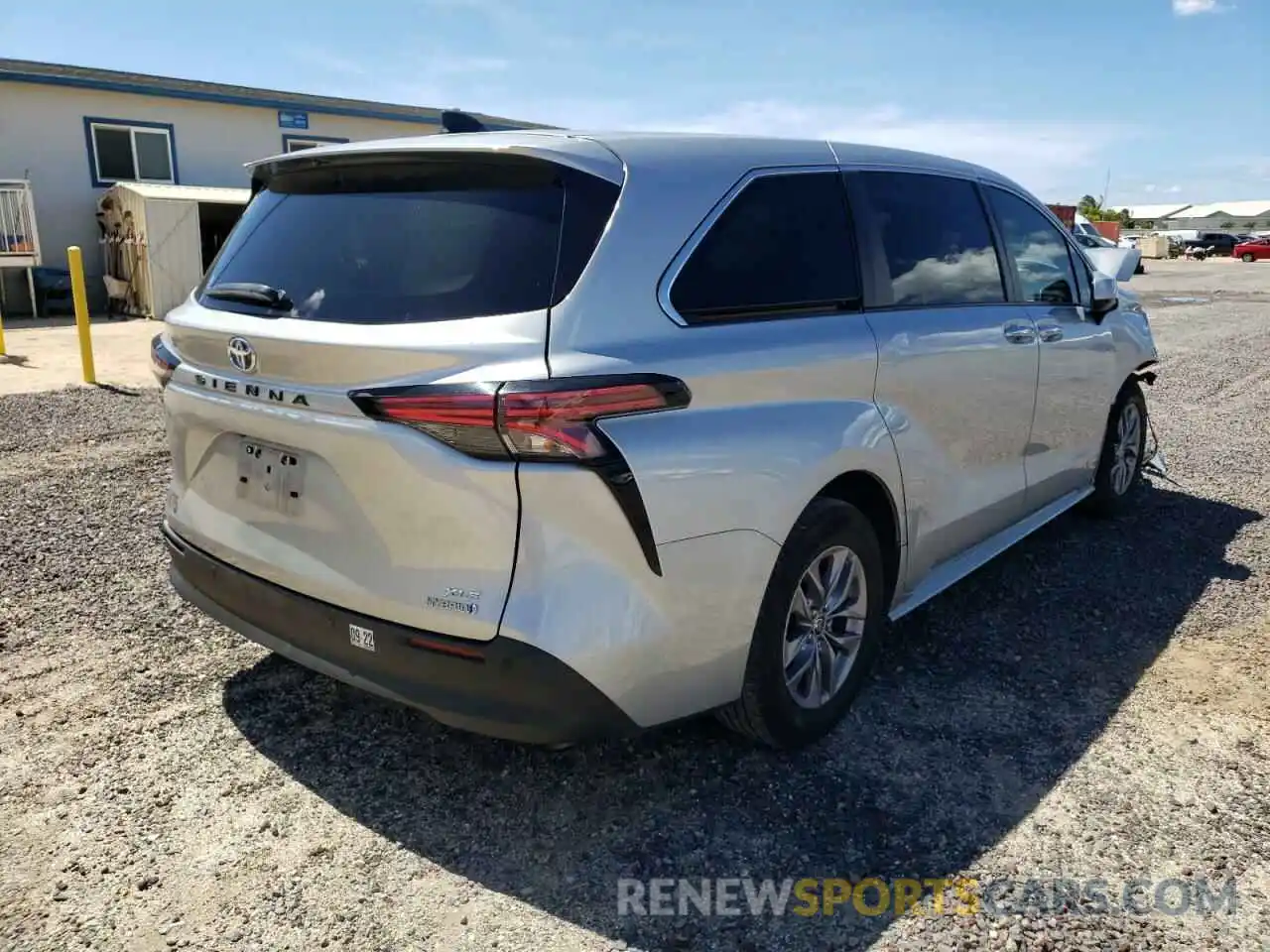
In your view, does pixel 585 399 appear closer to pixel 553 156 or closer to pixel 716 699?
pixel 553 156

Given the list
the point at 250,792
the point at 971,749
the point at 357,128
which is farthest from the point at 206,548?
the point at 357,128

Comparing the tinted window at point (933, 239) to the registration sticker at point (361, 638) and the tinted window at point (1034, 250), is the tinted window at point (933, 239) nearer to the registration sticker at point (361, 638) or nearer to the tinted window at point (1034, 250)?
the tinted window at point (1034, 250)

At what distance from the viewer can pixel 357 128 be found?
2234cm

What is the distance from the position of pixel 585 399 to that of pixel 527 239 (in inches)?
18.5

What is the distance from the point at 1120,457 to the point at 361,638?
178 inches

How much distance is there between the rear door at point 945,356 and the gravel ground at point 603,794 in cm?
60

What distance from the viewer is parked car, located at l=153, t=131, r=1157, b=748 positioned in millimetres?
2307

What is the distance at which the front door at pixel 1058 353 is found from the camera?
428cm

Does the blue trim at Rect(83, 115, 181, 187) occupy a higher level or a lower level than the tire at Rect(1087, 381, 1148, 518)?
higher

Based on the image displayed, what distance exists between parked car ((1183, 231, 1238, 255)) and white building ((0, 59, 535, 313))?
52372 mm

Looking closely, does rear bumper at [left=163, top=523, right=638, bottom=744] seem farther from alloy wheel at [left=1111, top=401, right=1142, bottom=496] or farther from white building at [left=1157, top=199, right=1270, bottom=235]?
white building at [left=1157, top=199, right=1270, bottom=235]

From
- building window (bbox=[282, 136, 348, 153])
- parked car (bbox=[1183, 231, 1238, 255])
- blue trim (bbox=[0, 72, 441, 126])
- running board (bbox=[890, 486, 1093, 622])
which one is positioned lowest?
running board (bbox=[890, 486, 1093, 622])

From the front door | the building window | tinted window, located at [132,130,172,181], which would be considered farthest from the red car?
the front door

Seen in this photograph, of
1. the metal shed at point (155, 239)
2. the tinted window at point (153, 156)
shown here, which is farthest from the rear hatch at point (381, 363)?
the tinted window at point (153, 156)
